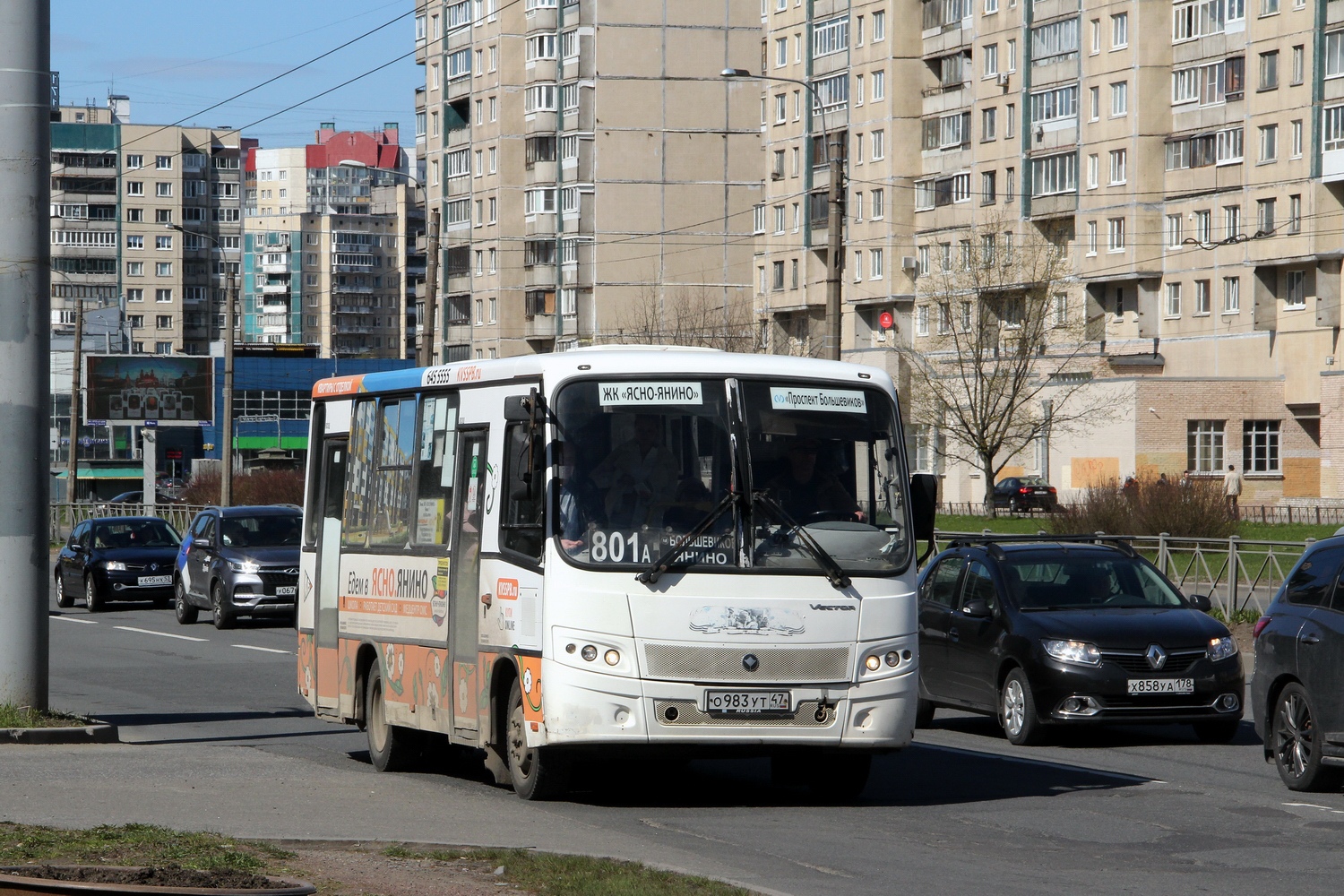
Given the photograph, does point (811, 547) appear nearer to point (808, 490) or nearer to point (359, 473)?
point (808, 490)

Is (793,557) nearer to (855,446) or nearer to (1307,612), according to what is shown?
(855,446)

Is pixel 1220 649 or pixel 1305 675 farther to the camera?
pixel 1220 649

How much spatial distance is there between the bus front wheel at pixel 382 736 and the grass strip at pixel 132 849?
13.7ft

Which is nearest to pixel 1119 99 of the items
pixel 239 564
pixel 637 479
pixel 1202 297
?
pixel 1202 297

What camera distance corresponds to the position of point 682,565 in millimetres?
11305

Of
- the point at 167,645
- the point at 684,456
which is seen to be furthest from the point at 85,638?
the point at 684,456

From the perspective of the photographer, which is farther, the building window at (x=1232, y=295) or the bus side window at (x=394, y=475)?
the building window at (x=1232, y=295)

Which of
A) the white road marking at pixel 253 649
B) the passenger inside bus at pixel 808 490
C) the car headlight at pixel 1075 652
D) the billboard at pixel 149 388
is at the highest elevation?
the billboard at pixel 149 388

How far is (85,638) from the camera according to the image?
93.9ft

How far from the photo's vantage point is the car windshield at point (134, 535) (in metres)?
36.8

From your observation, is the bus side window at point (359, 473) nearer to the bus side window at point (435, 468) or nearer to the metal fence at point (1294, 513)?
the bus side window at point (435, 468)

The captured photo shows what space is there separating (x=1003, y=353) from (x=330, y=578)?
62.6 metres

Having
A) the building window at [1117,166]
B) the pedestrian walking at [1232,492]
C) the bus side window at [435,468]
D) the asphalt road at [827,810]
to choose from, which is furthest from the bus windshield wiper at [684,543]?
the building window at [1117,166]

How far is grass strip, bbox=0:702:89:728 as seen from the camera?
46.5 feet
